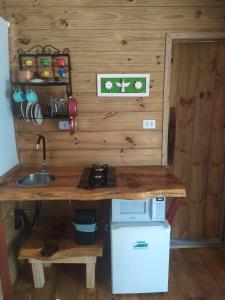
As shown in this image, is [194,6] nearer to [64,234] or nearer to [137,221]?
[137,221]

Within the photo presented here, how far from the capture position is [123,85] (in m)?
2.06

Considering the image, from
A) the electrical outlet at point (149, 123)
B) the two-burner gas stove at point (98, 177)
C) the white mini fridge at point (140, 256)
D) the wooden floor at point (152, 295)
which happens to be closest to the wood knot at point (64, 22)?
the electrical outlet at point (149, 123)

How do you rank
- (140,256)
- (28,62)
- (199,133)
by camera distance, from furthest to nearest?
(199,133)
(28,62)
(140,256)

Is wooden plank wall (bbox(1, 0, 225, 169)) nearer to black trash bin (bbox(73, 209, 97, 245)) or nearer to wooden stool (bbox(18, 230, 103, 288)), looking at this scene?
black trash bin (bbox(73, 209, 97, 245))

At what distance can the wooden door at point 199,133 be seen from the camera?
2109 mm

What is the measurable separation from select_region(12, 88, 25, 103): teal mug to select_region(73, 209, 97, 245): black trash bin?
3.42ft

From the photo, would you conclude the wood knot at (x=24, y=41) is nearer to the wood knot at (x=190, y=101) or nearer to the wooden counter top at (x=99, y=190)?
the wooden counter top at (x=99, y=190)

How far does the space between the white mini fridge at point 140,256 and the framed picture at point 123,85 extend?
3.66 feet

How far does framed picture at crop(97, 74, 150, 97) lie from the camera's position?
2.05 metres

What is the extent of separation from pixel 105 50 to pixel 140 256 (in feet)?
5.65

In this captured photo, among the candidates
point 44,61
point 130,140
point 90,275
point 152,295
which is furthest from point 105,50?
point 152,295

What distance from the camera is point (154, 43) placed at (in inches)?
79.5

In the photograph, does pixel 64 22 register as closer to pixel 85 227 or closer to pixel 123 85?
pixel 123 85

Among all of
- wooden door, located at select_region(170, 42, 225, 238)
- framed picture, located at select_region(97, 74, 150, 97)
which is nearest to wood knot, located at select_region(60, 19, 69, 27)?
framed picture, located at select_region(97, 74, 150, 97)
